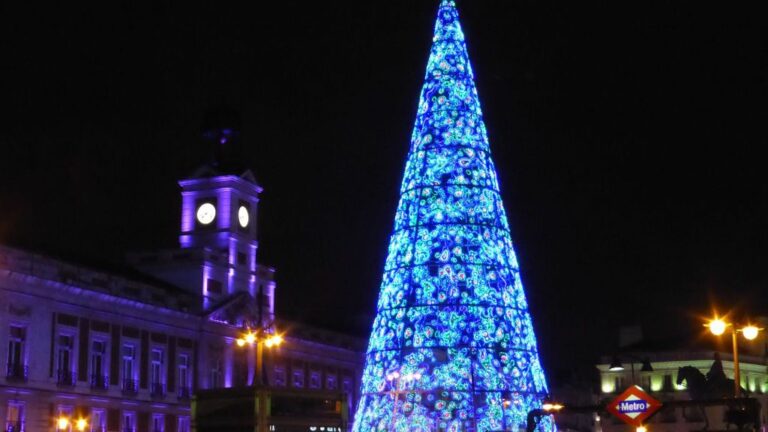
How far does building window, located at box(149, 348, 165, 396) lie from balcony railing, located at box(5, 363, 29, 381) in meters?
10.3

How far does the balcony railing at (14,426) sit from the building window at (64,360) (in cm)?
307

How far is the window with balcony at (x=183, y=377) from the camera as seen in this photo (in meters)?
66.2

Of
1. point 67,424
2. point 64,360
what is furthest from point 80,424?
point 64,360

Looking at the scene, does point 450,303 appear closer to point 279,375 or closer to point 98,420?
point 98,420

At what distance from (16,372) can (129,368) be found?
30.4ft

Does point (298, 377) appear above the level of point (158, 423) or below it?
above

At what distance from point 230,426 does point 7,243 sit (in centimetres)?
2976

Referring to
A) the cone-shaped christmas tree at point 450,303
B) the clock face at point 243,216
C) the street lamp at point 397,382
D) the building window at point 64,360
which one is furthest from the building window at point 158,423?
the street lamp at point 397,382

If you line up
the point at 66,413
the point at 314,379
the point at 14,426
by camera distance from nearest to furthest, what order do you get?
the point at 14,426 < the point at 66,413 < the point at 314,379

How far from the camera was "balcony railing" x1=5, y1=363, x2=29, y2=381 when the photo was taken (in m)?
52.8

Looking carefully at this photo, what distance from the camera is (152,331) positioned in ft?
209

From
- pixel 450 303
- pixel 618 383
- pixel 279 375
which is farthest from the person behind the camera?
pixel 618 383

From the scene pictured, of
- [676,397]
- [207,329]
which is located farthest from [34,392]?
[676,397]

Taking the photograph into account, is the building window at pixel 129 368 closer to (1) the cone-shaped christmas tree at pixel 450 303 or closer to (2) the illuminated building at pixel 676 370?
(1) the cone-shaped christmas tree at pixel 450 303
